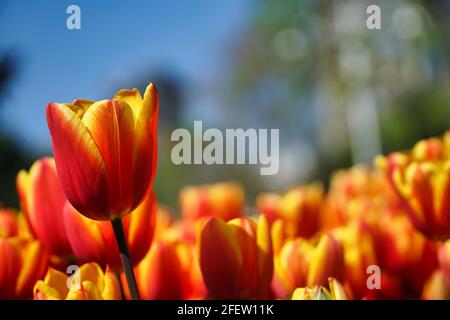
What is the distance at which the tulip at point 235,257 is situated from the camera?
381mm

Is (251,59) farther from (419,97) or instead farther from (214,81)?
(419,97)

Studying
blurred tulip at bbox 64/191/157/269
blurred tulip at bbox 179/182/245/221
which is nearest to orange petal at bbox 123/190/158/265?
blurred tulip at bbox 64/191/157/269

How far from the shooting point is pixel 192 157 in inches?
18.1

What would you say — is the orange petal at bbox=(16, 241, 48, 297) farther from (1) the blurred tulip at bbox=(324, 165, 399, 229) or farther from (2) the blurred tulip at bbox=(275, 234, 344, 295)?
(1) the blurred tulip at bbox=(324, 165, 399, 229)

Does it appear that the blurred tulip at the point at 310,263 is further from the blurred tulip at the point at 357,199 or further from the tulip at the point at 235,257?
the blurred tulip at the point at 357,199

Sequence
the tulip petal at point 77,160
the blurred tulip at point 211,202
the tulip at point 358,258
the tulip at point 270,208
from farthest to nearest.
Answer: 1. the blurred tulip at point 211,202
2. the tulip at point 270,208
3. the tulip at point 358,258
4. the tulip petal at point 77,160

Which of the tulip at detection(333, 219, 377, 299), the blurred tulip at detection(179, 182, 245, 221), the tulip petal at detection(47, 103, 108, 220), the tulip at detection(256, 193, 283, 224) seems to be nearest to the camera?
the tulip petal at detection(47, 103, 108, 220)

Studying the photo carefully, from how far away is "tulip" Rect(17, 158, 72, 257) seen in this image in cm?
41

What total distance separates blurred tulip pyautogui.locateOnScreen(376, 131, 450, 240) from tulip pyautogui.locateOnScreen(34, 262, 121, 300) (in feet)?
0.68

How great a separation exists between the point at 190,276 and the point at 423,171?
0.56ft

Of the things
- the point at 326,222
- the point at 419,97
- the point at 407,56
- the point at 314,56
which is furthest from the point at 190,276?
the point at 314,56

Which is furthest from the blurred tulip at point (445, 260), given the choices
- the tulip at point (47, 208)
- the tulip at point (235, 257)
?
the tulip at point (47, 208)

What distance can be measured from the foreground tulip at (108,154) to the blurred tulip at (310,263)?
10 centimetres

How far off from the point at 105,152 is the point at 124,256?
6cm
